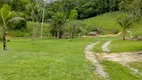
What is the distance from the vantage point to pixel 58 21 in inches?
2240

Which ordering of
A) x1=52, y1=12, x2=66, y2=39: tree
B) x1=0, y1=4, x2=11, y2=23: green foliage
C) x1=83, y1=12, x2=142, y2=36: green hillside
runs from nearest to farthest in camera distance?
x1=0, y1=4, x2=11, y2=23: green foliage
x1=52, y1=12, x2=66, y2=39: tree
x1=83, y1=12, x2=142, y2=36: green hillside

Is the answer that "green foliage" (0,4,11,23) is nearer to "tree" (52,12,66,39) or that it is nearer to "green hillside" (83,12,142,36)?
"tree" (52,12,66,39)

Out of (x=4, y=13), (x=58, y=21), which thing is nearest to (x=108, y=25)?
(x=58, y=21)

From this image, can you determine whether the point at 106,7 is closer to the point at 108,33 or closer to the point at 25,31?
the point at 108,33

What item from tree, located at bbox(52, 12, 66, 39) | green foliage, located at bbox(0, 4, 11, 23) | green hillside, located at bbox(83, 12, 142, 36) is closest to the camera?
green foliage, located at bbox(0, 4, 11, 23)

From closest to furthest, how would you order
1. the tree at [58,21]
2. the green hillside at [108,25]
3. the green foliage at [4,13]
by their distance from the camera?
the green foliage at [4,13], the tree at [58,21], the green hillside at [108,25]

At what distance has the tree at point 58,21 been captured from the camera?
56500mm

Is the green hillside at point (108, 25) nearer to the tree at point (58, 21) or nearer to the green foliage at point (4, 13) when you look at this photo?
the tree at point (58, 21)

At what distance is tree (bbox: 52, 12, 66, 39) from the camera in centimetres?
5650

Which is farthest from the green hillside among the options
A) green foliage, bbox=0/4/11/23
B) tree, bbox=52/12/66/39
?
green foliage, bbox=0/4/11/23

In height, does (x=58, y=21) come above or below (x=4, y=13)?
below

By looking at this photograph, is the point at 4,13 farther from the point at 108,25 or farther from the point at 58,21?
the point at 108,25

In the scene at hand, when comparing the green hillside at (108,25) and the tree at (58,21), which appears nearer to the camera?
the tree at (58,21)

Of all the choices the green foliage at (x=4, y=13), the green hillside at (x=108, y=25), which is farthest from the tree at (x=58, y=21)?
the green foliage at (x=4, y=13)
